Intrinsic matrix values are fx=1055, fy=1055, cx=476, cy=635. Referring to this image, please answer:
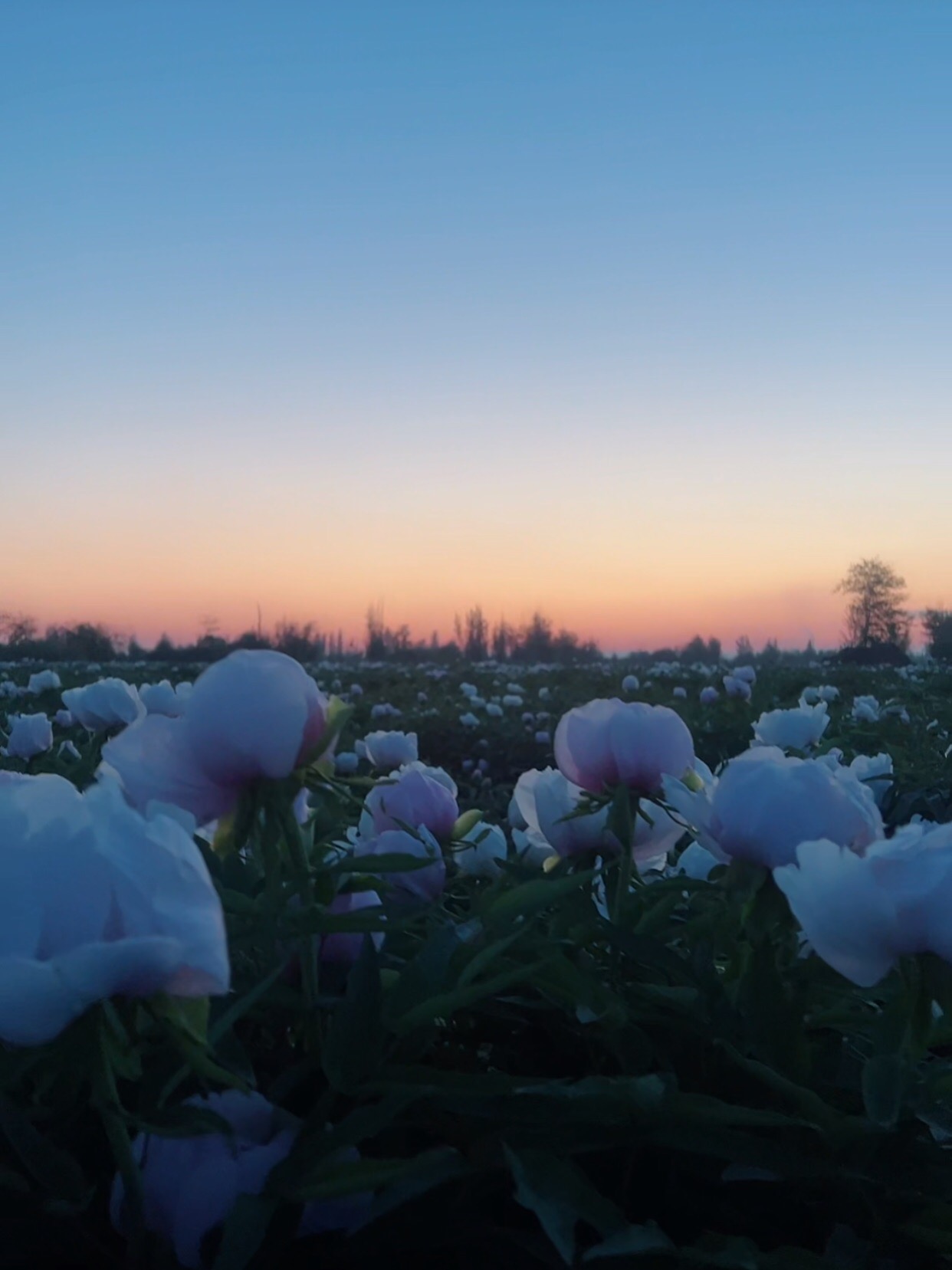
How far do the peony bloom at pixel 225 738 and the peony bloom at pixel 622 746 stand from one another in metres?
0.38

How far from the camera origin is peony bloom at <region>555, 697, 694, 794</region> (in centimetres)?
116

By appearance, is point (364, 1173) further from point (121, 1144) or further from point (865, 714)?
point (865, 714)

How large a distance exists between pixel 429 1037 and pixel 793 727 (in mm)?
1819

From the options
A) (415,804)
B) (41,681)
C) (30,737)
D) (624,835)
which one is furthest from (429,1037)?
(41,681)

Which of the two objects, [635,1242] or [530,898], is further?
[530,898]

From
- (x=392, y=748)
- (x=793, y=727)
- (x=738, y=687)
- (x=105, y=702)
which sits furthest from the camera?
(x=738, y=687)

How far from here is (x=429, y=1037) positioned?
788mm

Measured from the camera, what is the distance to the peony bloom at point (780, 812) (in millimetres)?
906

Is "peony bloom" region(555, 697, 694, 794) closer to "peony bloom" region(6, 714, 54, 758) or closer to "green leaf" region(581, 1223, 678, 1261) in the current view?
"green leaf" region(581, 1223, 678, 1261)

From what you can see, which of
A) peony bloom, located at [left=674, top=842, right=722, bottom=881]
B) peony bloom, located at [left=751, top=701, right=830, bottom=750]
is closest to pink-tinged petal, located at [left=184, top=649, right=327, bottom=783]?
peony bloom, located at [left=674, top=842, right=722, bottom=881]

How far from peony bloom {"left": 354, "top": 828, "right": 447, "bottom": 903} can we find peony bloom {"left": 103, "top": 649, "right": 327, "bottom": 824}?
265 mm

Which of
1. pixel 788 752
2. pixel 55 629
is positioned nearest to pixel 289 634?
pixel 55 629

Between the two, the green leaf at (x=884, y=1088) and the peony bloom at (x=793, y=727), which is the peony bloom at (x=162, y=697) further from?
the peony bloom at (x=793, y=727)

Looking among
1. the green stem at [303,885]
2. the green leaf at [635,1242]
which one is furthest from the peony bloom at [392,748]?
the green leaf at [635,1242]
